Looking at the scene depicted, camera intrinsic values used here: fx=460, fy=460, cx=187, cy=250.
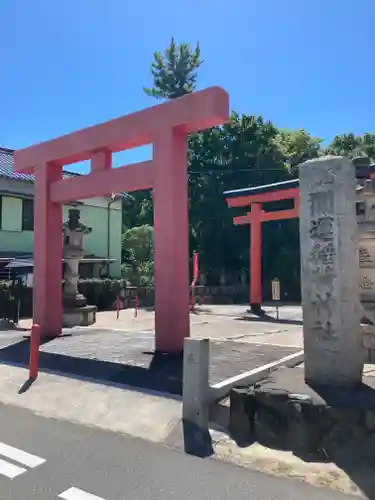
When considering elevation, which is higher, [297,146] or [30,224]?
[297,146]

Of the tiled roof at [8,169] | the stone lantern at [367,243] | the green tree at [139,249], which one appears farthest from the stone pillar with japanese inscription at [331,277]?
the green tree at [139,249]

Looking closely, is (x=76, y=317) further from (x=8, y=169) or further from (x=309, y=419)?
(x=8, y=169)

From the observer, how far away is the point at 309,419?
14.9 feet

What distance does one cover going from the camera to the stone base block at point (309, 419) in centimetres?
439

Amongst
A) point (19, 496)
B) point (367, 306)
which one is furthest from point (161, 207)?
point (19, 496)

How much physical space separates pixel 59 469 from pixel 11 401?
2816mm

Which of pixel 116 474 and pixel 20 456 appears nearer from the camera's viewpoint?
pixel 116 474

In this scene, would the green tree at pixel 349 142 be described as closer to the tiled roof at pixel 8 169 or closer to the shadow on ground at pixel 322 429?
the tiled roof at pixel 8 169

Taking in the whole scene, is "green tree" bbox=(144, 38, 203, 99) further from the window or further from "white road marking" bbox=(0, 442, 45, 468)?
"white road marking" bbox=(0, 442, 45, 468)

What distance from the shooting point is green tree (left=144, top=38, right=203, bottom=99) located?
39250mm

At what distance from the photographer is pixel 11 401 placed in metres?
6.69

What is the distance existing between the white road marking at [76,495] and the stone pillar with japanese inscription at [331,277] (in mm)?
2935

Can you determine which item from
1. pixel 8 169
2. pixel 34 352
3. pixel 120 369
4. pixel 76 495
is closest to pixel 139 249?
pixel 8 169

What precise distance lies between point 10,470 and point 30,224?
19918mm
